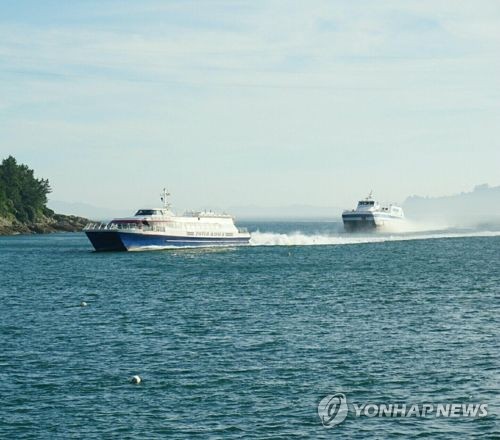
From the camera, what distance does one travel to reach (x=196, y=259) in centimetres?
13488

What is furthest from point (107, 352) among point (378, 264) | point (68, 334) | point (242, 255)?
point (242, 255)

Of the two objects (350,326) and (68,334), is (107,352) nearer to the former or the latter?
(68,334)

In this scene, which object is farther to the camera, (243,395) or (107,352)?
(107,352)

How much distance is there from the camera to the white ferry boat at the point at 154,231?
465ft

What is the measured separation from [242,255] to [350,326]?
8305cm
